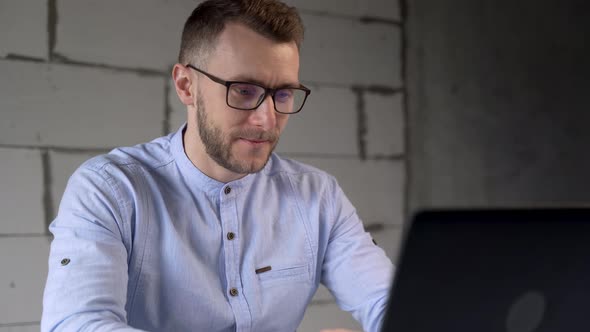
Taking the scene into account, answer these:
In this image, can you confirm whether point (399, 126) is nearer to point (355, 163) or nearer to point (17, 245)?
point (355, 163)

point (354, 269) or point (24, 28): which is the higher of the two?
point (24, 28)

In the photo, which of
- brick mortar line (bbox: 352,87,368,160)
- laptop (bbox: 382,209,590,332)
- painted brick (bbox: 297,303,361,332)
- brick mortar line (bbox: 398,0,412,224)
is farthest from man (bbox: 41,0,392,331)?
brick mortar line (bbox: 398,0,412,224)

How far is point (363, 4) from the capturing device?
296cm

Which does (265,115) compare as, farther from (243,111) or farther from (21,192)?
(21,192)

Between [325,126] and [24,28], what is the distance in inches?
51.3

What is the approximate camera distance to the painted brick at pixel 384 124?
2951 millimetres

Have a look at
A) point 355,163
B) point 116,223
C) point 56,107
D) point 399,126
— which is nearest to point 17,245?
point 56,107

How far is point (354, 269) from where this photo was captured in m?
1.54

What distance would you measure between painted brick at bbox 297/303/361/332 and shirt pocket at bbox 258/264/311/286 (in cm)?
124

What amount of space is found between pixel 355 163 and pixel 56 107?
1345mm

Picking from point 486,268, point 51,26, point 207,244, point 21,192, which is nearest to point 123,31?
point 51,26

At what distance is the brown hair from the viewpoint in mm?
1463

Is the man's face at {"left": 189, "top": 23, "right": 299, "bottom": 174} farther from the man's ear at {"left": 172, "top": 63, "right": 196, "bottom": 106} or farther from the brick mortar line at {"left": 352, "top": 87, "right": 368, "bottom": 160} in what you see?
the brick mortar line at {"left": 352, "top": 87, "right": 368, "bottom": 160}

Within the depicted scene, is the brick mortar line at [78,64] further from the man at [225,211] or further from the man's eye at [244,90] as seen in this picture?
the man's eye at [244,90]
